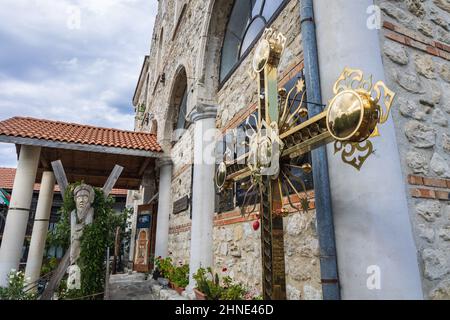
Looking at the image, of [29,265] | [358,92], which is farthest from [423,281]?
[29,265]

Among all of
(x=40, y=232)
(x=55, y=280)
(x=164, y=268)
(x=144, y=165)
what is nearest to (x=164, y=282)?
(x=164, y=268)

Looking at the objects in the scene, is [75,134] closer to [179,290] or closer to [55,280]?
[55,280]

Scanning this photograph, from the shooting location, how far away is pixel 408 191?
5.52 feet

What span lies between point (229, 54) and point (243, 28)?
1.78ft

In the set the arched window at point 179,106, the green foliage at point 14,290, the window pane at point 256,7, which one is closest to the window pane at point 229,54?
the window pane at point 256,7

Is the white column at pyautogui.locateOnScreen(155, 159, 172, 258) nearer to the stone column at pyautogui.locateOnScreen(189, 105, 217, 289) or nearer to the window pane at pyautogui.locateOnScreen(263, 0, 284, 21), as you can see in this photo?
the stone column at pyautogui.locateOnScreen(189, 105, 217, 289)

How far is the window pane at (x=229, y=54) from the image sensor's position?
514 cm

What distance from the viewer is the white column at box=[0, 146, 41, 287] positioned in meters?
5.35

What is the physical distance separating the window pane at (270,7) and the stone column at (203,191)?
1.83 m

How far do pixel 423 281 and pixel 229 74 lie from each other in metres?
4.08

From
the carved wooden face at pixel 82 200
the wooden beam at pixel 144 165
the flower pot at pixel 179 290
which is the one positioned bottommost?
the flower pot at pixel 179 290

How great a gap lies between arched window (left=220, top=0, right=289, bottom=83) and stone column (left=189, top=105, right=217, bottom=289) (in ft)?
2.67

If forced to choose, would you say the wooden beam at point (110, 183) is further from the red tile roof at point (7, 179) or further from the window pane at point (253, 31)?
the red tile roof at point (7, 179)

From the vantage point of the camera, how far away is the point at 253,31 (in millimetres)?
4414
